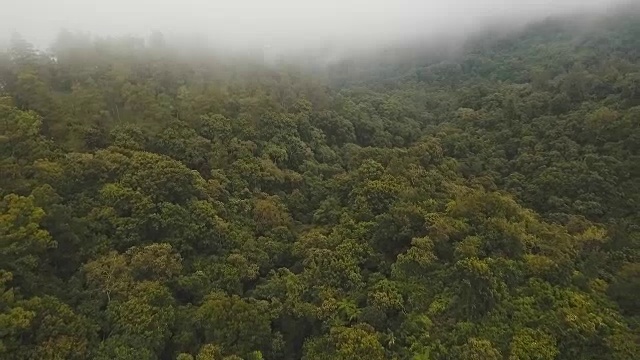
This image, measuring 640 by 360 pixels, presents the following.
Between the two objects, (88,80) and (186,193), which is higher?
(88,80)

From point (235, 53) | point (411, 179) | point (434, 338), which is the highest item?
point (235, 53)

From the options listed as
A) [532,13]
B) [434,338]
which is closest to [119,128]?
[434,338]

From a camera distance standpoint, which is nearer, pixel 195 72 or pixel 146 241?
pixel 146 241

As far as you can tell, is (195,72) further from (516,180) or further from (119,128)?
(516,180)

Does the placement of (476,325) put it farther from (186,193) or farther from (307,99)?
(307,99)

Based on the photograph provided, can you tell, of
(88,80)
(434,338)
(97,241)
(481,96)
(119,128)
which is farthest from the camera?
(481,96)

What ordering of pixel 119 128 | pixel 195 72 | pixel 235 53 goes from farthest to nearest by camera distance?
pixel 235 53
pixel 195 72
pixel 119 128
